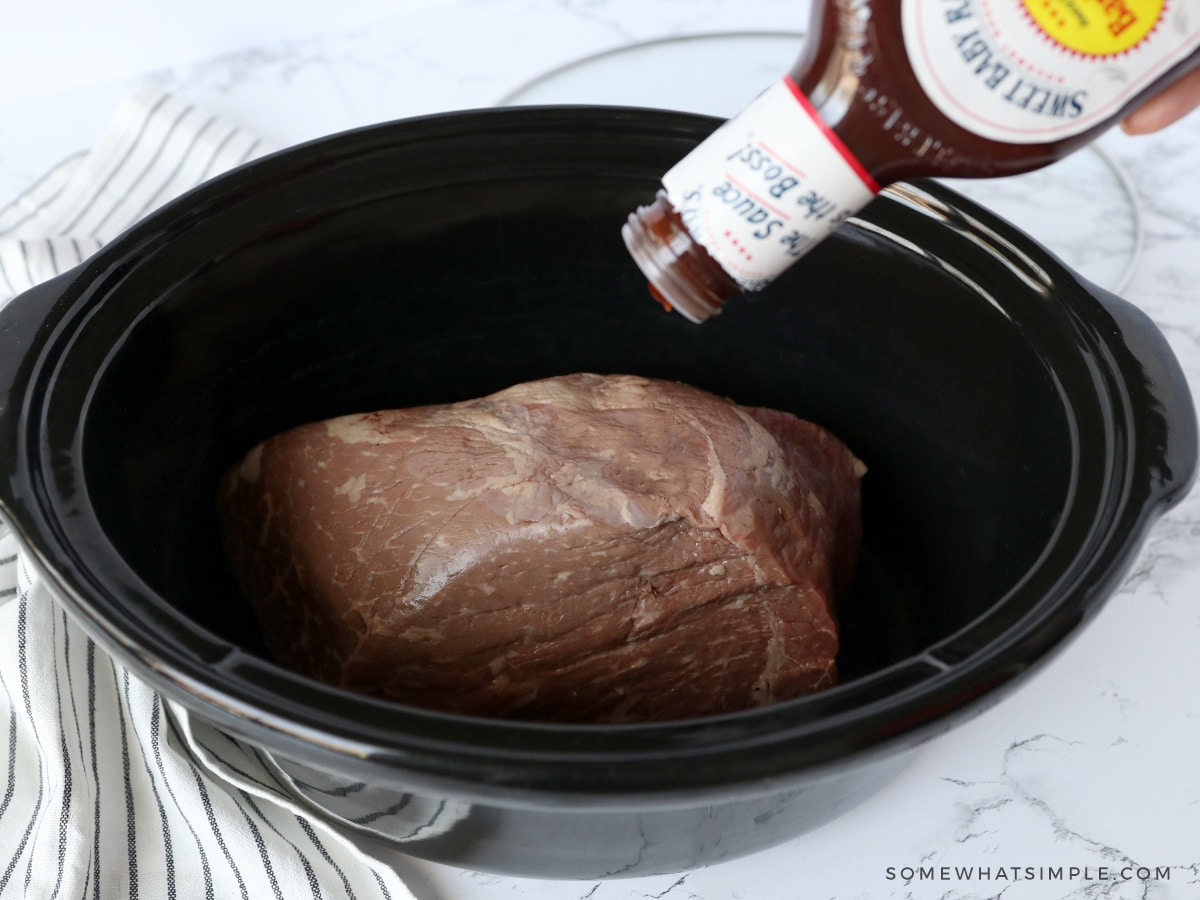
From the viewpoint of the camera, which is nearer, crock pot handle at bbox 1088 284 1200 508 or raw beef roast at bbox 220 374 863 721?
crock pot handle at bbox 1088 284 1200 508

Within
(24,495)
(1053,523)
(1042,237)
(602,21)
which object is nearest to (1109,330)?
(1053,523)

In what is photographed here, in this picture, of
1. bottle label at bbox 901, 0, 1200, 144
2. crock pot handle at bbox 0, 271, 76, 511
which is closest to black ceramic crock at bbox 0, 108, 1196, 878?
crock pot handle at bbox 0, 271, 76, 511

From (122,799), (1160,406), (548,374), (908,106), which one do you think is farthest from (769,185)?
(122,799)

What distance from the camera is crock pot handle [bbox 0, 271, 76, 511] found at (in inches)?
36.4

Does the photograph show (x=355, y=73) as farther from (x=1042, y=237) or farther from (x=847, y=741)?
(x=847, y=741)

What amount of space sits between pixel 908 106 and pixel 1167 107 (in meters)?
0.34

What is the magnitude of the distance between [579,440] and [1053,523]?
440mm

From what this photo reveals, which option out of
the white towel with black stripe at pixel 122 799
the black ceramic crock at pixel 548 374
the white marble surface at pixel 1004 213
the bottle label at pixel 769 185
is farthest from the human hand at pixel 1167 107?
the white towel with black stripe at pixel 122 799

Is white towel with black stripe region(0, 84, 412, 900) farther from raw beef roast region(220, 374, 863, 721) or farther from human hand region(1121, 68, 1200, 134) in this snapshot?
human hand region(1121, 68, 1200, 134)

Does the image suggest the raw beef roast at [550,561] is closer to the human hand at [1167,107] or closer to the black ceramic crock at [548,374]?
the black ceramic crock at [548,374]

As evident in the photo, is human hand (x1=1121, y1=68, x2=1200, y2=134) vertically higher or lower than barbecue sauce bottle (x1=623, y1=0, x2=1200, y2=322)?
lower

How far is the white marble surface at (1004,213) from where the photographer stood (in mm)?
1139

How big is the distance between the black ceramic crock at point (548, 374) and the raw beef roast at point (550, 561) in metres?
0.12

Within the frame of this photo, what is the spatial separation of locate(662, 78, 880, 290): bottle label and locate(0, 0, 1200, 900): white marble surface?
35cm
